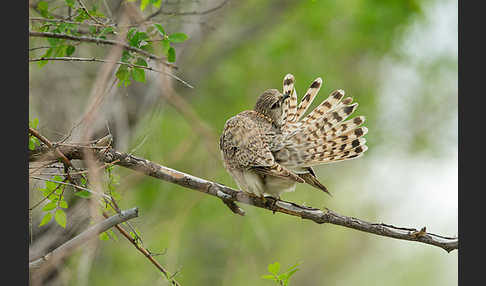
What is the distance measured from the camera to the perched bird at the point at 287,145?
12.0 feet

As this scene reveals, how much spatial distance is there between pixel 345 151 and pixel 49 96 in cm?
344

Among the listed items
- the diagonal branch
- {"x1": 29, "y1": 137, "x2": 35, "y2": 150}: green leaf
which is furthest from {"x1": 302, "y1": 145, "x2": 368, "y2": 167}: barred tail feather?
{"x1": 29, "y1": 137, "x2": 35, "y2": 150}: green leaf

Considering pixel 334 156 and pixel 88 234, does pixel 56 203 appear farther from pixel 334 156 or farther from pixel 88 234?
pixel 334 156

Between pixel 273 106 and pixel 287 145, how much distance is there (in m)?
0.33

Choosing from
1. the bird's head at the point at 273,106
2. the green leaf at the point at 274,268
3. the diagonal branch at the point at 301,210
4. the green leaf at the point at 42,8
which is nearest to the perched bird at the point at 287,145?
the bird's head at the point at 273,106

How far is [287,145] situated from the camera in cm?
383

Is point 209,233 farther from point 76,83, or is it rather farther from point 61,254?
point 61,254

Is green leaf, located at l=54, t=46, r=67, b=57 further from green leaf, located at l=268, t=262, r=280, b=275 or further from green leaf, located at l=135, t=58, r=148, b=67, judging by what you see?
green leaf, located at l=268, t=262, r=280, b=275

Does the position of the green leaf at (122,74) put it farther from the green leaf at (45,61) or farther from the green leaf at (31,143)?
the green leaf at (31,143)

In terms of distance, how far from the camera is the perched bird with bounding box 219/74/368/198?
12.0ft

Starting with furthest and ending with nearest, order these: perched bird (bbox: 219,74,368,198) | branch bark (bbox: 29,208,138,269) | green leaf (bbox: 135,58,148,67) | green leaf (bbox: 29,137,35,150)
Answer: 1. perched bird (bbox: 219,74,368,198)
2. green leaf (bbox: 135,58,148,67)
3. green leaf (bbox: 29,137,35,150)
4. branch bark (bbox: 29,208,138,269)

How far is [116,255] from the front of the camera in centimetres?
798

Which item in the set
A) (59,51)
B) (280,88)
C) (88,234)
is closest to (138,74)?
(59,51)

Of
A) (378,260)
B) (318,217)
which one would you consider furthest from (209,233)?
(378,260)
